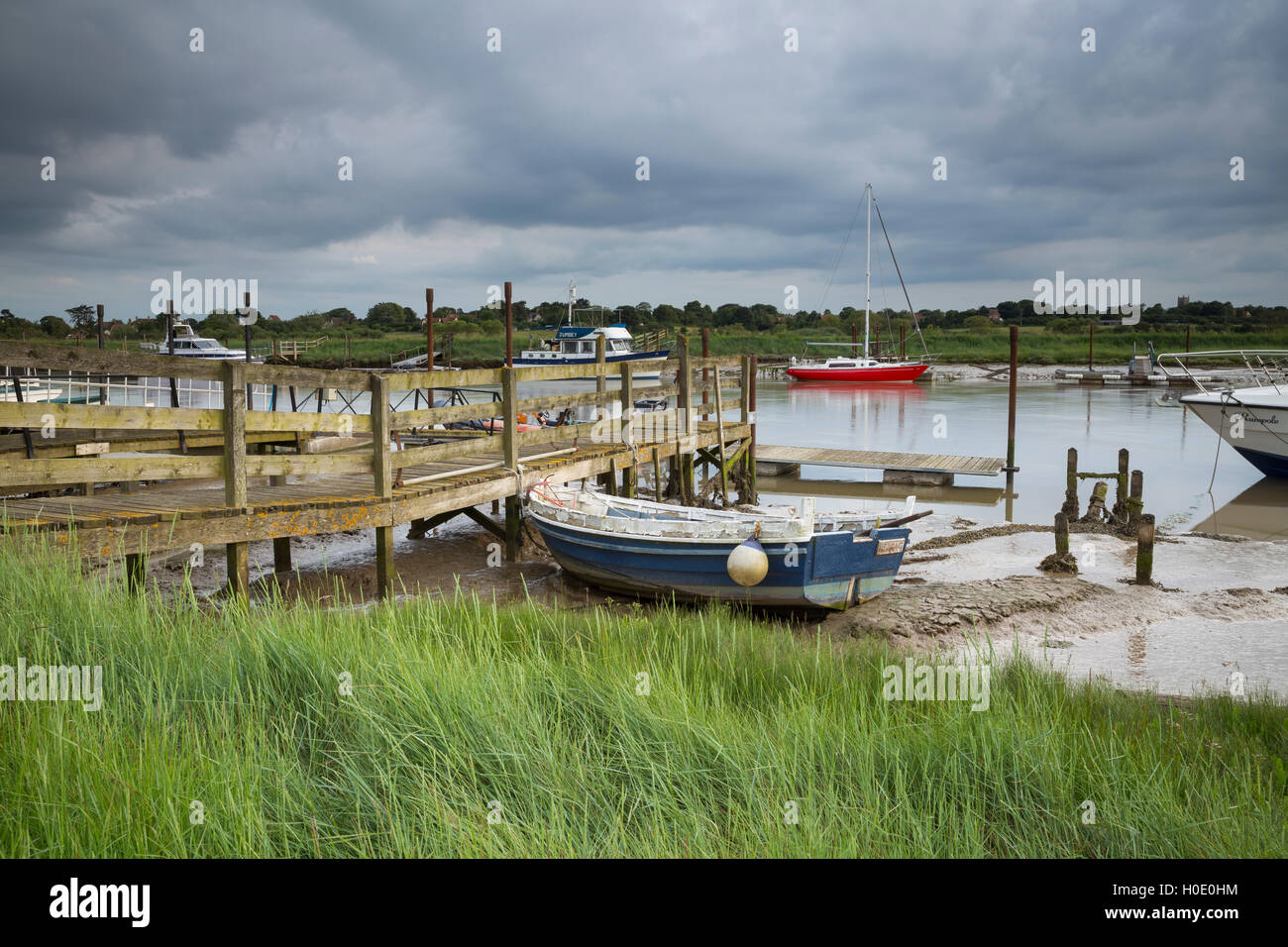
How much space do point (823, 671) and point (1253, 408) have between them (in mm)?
18116

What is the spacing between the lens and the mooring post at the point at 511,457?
36.1ft

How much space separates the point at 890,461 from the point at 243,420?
1584 centimetres

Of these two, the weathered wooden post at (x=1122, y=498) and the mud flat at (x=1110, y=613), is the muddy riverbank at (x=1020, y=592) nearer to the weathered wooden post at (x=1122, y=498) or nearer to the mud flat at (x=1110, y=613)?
the mud flat at (x=1110, y=613)

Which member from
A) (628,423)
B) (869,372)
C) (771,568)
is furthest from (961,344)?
(771,568)

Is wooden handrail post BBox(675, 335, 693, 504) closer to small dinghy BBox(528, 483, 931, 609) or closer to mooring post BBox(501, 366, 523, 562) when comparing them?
mooring post BBox(501, 366, 523, 562)

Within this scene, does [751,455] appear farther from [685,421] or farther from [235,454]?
[235,454]

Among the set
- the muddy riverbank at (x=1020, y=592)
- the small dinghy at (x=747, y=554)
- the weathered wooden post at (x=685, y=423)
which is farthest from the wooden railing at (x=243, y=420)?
the small dinghy at (x=747, y=554)

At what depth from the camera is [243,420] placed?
7.61 metres

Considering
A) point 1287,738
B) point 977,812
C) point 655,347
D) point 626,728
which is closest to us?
point 977,812

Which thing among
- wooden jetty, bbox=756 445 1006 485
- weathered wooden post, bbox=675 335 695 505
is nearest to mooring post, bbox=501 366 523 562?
weathered wooden post, bbox=675 335 695 505
